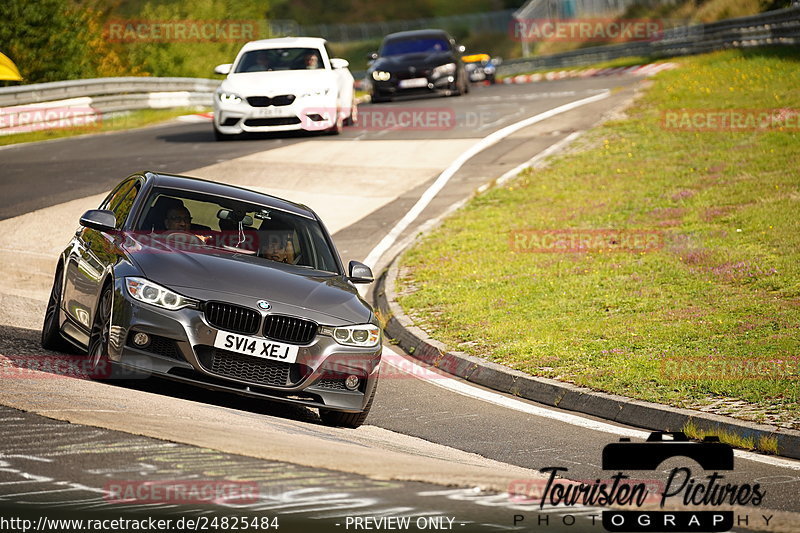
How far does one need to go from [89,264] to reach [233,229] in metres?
1.12

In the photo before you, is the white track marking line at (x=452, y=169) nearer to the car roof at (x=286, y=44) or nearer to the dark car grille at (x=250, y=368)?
the car roof at (x=286, y=44)

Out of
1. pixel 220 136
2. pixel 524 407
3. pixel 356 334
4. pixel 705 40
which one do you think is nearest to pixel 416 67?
pixel 220 136

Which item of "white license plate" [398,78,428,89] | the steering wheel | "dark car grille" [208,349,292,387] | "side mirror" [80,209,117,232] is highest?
"side mirror" [80,209,117,232]

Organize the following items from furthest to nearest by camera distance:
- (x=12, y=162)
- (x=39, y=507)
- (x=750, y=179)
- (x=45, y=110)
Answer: (x=45, y=110) < (x=12, y=162) < (x=750, y=179) < (x=39, y=507)

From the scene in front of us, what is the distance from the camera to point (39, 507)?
5.04 meters

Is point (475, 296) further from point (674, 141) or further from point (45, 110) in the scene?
point (45, 110)

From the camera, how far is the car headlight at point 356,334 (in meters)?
8.07

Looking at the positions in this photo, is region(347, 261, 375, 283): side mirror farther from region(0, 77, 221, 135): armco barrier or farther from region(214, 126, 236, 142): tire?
region(0, 77, 221, 135): armco barrier

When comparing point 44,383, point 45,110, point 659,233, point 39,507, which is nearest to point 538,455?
point 44,383

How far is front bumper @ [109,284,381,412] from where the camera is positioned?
25.3 ft

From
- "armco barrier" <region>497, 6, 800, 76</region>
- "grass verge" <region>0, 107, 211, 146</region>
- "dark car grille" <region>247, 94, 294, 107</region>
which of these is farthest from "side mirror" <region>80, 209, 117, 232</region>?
"armco barrier" <region>497, 6, 800, 76</region>

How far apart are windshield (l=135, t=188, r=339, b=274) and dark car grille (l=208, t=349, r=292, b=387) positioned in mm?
1234

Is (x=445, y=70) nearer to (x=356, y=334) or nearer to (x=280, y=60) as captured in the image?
(x=280, y=60)

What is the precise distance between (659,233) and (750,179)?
367 cm
